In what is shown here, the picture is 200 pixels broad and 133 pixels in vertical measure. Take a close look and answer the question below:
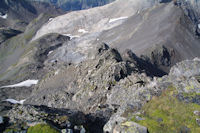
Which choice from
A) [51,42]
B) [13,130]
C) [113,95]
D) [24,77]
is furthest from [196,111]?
[51,42]

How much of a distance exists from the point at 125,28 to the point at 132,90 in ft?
316

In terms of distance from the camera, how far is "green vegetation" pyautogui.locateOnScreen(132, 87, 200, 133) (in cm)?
1410

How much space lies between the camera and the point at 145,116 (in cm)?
1523

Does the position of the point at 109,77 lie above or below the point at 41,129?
below

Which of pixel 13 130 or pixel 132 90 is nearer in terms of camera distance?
pixel 13 130

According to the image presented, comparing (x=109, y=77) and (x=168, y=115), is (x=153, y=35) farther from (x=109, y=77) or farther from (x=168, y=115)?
(x=168, y=115)

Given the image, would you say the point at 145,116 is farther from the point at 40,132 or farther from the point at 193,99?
the point at 40,132

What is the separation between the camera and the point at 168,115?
1524 centimetres

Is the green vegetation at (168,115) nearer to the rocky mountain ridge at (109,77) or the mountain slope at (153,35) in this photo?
the rocky mountain ridge at (109,77)

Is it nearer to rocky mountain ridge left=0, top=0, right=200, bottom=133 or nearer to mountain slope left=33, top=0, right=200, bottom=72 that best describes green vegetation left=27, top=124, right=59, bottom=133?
rocky mountain ridge left=0, top=0, right=200, bottom=133

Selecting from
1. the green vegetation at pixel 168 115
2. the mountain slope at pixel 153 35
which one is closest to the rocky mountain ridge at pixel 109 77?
the green vegetation at pixel 168 115

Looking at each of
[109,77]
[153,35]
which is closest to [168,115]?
[109,77]

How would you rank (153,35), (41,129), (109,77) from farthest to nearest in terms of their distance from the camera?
(153,35) < (109,77) < (41,129)

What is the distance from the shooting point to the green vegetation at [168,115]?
14.1m
